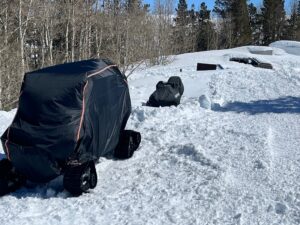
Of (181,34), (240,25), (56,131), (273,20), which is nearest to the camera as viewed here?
(56,131)

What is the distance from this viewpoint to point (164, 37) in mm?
41344

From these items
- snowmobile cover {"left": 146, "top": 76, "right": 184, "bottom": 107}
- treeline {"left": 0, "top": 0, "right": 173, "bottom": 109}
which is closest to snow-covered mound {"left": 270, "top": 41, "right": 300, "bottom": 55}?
treeline {"left": 0, "top": 0, "right": 173, "bottom": 109}

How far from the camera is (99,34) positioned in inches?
1316

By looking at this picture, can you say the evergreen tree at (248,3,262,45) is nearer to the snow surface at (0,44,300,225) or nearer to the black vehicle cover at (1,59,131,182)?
the snow surface at (0,44,300,225)

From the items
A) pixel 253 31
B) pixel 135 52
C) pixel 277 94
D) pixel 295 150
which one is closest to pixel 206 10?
pixel 253 31

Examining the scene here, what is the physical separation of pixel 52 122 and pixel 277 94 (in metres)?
8.47

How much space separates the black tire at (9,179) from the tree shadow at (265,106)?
578 centimetres

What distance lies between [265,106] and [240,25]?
170ft

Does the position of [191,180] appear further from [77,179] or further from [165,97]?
[165,97]

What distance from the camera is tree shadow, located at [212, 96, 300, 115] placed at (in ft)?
33.6

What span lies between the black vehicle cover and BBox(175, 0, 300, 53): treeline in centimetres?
5028

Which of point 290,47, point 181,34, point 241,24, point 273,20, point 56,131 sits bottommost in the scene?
point 290,47

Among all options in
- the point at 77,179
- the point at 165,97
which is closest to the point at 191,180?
the point at 77,179

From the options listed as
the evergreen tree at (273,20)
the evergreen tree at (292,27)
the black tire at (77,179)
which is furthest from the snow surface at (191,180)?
the evergreen tree at (273,20)
